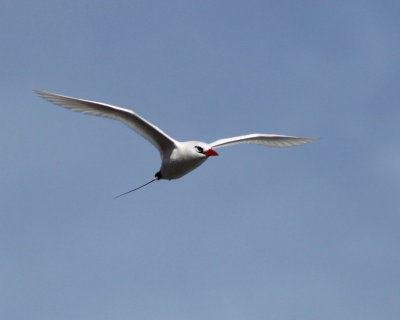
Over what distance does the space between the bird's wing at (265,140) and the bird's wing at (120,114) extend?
2.45 metres

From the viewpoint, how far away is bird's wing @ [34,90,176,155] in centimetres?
2691

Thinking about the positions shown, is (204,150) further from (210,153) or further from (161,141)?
(161,141)

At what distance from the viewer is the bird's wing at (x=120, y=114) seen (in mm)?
26906

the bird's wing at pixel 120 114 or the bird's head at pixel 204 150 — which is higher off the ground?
the bird's wing at pixel 120 114

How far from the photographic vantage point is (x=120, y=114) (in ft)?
89.8

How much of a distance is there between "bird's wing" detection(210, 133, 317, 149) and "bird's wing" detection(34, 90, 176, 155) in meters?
2.45

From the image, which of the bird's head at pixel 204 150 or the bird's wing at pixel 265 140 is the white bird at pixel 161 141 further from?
the bird's wing at pixel 265 140

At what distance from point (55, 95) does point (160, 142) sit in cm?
418

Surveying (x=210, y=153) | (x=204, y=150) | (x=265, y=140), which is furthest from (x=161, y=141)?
(x=265, y=140)

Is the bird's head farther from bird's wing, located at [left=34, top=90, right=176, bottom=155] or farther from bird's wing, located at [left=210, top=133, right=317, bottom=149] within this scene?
bird's wing, located at [left=210, top=133, right=317, bottom=149]

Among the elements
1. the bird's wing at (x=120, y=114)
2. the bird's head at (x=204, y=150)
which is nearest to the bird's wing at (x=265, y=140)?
the bird's head at (x=204, y=150)

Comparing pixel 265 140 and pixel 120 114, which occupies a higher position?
pixel 120 114

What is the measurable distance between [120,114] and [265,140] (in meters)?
7.21

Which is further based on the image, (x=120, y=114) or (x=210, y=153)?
(x=210, y=153)
